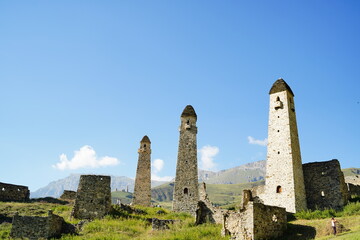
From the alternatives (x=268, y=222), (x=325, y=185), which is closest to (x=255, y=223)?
(x=268, y=222)

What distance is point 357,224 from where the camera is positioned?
19562 mm

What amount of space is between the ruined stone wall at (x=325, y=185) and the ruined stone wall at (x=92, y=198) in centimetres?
1702

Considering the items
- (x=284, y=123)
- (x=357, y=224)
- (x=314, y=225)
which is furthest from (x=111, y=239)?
(x=284, y=123)

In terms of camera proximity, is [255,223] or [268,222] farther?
[268,222]

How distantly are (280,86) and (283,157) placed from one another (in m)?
6.89

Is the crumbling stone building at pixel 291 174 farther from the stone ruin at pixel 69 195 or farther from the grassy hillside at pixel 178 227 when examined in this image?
the stone ruin at pixel 69 195

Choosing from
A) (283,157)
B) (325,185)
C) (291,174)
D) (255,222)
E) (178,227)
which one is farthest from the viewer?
(283,157)

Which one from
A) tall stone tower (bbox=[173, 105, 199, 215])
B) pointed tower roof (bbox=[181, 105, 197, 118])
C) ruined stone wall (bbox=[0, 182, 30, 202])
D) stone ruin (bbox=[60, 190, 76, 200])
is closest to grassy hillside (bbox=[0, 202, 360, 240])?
ruined stone wall (bbox=[0, 182, 30, 202])

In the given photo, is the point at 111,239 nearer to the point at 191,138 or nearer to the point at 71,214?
the point at 71,214

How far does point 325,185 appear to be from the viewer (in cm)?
2616

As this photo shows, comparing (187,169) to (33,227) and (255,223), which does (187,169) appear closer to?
(255,223)

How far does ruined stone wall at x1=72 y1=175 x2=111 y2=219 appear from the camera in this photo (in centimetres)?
2214

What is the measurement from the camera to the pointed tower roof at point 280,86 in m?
29.2

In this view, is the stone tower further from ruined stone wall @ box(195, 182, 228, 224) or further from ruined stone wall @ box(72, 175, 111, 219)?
ruined stone wall @ box(72, 175, 111, 219)
